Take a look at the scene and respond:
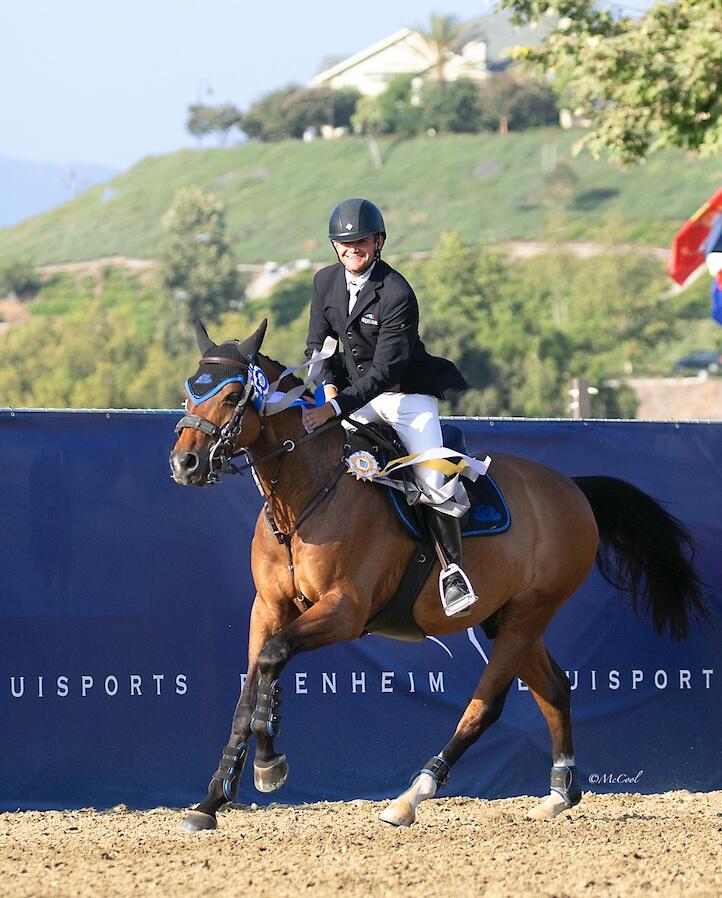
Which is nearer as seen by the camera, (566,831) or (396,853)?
(396,853)

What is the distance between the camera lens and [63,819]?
782cm

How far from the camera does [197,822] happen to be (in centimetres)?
658

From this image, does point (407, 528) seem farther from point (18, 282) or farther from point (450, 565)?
point (18, 282)

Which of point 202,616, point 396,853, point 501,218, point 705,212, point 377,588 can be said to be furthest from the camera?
point 501,218

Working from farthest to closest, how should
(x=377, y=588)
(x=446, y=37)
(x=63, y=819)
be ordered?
(x=446, y=37) → (x=63, y=819) → (x=377, y=588)

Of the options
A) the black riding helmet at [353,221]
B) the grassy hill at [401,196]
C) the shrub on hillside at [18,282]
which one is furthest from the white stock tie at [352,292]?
the shrub on hillside at [18,282]

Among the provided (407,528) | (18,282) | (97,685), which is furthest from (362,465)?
(18,282)

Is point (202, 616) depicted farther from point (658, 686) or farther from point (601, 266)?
point (601, 266)

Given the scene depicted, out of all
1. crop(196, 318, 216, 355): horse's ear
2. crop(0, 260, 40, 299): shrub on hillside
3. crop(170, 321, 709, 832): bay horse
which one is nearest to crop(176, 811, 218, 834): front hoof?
crop(170, 321, 709, 832): bay horse

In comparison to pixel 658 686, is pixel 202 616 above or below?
above

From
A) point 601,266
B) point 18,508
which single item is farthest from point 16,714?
point 601,266

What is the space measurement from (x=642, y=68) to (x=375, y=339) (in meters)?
7.58

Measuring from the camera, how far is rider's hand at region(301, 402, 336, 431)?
6.79 m

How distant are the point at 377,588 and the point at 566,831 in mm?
1583
